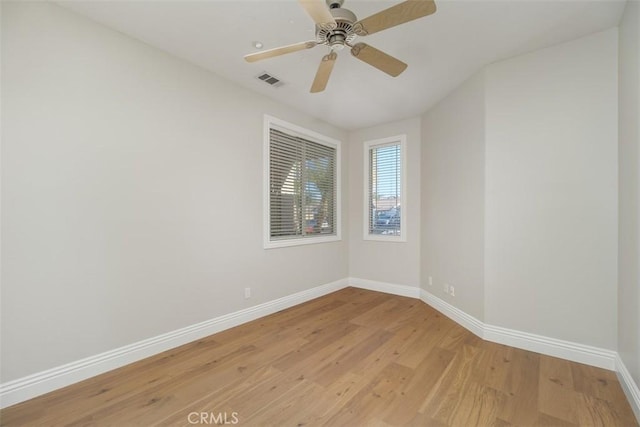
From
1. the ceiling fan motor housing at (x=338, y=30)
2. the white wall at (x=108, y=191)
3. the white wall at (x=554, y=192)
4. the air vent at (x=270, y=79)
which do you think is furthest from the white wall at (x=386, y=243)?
the ceiling fan motor housing at (x=338, y=30)

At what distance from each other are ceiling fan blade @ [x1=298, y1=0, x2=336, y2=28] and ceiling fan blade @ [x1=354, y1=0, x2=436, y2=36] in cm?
17

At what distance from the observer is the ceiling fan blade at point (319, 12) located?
1405 millimetres

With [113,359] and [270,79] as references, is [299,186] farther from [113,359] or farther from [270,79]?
[113,359]

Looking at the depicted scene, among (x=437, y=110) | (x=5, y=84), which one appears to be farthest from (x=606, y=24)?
(x=5, y=84)

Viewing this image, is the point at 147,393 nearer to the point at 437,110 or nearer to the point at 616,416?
the point at 616,416

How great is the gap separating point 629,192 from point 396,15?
2028 millimetres

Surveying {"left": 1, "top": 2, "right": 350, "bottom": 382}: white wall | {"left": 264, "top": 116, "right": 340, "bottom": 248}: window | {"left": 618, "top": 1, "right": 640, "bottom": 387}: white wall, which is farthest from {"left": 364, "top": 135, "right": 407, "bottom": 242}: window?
{"left": 618, "top": 1, "right": 640, "bottom": 387}: white wall

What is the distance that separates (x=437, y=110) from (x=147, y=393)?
166 inches

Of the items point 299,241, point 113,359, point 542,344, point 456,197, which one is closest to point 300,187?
point 299,241

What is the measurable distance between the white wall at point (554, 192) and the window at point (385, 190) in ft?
5.28

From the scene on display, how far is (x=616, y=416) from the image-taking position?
1.74m

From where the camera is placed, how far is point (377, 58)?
1905 millimetres

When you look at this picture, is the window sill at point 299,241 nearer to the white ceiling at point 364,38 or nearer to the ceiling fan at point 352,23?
the white ceiling at point 364,38

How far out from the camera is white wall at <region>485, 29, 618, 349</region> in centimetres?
226
